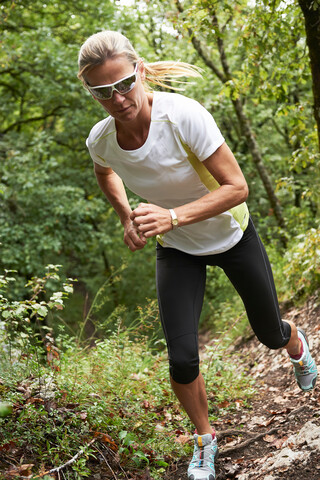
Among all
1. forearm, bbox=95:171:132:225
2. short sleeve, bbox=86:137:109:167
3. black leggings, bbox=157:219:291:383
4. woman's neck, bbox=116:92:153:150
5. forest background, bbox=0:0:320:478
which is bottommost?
forest background, bbox=0:0:320:478

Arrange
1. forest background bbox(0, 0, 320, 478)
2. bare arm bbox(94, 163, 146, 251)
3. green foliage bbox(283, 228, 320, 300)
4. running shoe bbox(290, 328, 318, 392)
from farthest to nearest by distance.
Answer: forest background bbox(0, 0, 320, 478) < green foliage bbox(283, 228, 320, 300) < running shoe bbox(290, 328, 318, 392) < bare arm bbox(94, 163, 146, 251)

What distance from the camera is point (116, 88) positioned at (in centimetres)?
265

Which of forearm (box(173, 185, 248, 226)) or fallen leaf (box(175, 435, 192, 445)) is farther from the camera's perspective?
fallen leaf (box(175, 435, 192, 445))

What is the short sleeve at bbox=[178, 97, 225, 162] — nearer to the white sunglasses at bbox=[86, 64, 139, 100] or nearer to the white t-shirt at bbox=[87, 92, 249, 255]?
the white t-shirt at bbox=[87, 92, 249, 255]

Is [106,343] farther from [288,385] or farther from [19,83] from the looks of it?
[19,83]

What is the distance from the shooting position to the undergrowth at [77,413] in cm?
287

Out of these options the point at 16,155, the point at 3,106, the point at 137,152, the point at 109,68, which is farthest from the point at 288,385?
the point at 3,106

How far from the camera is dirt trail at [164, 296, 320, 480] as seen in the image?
115 inches

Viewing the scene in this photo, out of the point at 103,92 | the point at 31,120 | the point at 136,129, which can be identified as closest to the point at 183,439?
the point at 136,129

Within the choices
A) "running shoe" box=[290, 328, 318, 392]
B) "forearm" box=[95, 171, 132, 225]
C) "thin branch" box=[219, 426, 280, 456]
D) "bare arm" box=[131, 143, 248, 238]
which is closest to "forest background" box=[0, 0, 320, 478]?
"running shoe" box=[290, 328, 318, 392]

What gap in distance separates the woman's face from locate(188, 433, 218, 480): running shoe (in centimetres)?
193

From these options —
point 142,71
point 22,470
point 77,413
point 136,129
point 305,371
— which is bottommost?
point 305,371

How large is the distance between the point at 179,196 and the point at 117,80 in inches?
29.0

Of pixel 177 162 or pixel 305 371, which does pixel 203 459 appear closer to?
pixel 305 371
